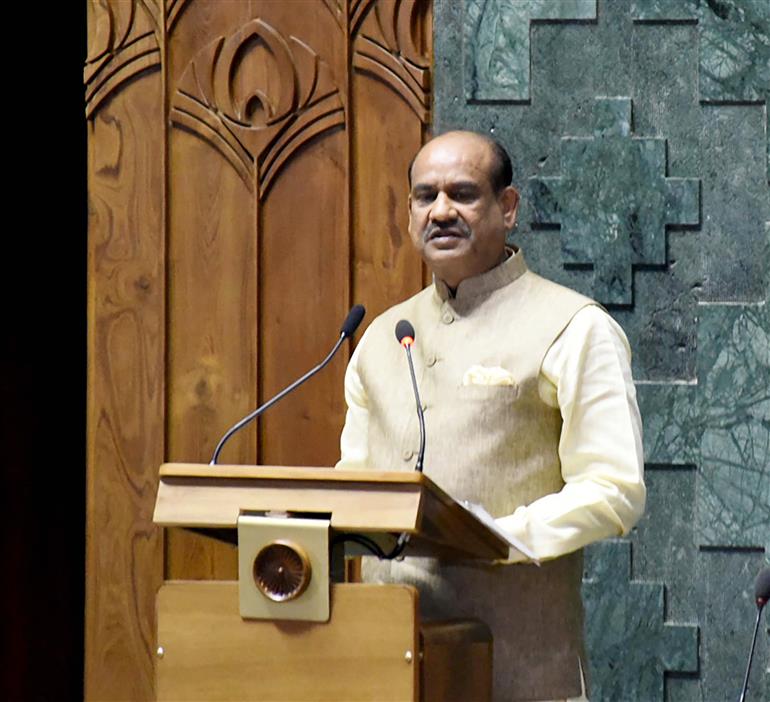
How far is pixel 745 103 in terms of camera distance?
15.4 ft

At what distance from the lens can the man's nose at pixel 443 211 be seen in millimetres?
3801

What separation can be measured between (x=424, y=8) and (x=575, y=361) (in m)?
1.62

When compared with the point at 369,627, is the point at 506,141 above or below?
above

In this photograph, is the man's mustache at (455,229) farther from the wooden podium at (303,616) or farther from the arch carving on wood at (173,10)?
the arch carving on wood at (173,10)

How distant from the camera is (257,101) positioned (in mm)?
4945

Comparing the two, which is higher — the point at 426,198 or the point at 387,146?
the point at 387,146

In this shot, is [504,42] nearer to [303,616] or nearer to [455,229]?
[455,229]

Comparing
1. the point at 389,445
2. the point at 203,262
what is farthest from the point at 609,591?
the point at 203,262

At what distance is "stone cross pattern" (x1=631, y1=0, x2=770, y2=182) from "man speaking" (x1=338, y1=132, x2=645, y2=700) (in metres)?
1.08

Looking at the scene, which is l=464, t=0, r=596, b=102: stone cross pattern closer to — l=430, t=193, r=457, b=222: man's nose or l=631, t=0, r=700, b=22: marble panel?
l=631, t=0, r=700, b=22: marble panel

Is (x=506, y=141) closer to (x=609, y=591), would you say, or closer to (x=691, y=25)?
(x=691, y=25)

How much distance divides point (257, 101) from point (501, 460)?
5.66ft

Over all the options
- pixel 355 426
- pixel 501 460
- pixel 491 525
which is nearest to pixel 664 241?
pixel 355 426
